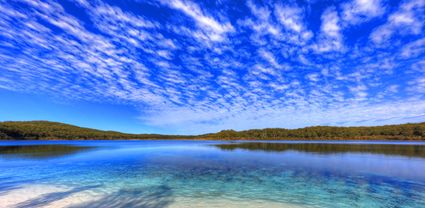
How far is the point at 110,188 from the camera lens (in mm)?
10164

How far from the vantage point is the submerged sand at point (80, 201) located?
7691 mm

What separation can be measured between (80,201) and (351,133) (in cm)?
12719

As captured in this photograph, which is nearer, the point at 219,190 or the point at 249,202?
the point at 249,202

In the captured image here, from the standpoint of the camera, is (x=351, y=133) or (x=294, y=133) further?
(x=294, y=133)

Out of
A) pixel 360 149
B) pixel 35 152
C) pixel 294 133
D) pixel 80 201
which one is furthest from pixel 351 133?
pixel 80 201

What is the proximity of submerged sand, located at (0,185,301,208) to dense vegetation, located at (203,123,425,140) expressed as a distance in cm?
11185

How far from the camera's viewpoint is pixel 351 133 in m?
112

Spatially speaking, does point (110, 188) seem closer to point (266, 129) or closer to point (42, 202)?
point (42, 202)

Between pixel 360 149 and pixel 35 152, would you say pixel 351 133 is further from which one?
pixel 35 152

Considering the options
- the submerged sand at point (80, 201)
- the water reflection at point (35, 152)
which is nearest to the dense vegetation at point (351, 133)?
the submerged sand at point (80, 201)

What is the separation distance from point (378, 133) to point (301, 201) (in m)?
119

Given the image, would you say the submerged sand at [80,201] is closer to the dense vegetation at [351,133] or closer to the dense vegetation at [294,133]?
the dense vegetation at [294,133]

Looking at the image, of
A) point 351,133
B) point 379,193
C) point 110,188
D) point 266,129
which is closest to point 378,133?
point 351,133

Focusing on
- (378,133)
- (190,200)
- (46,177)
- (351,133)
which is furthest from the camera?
(351,133)
